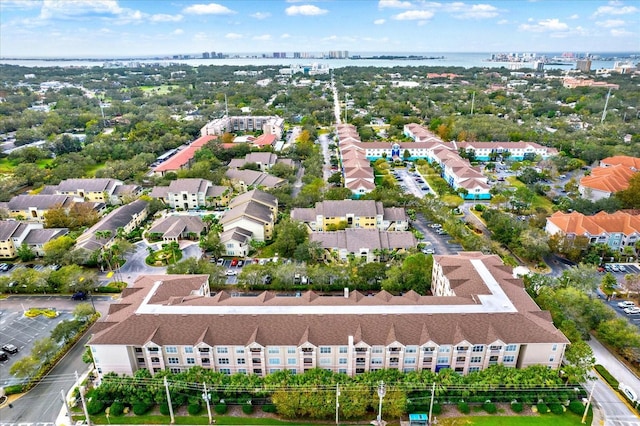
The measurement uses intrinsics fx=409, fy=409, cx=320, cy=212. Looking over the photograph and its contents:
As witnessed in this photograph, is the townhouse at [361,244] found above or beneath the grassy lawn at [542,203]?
above

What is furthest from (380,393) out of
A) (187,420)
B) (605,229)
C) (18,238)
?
(18,238)

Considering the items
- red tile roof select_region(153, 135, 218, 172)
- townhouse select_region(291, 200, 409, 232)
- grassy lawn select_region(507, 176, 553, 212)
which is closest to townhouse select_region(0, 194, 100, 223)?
red tile roof select_region(153, 135, 218, 172)

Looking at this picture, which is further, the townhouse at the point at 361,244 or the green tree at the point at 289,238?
the green tree at the point at 289,238

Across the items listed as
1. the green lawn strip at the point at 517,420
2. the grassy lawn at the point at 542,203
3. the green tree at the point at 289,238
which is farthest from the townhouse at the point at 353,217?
the green lawn strip at the point at 517,420

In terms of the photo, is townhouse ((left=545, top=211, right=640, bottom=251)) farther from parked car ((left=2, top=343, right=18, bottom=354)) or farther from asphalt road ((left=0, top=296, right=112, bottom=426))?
parked car ((left=2, top=343, right=18, bottom=354))

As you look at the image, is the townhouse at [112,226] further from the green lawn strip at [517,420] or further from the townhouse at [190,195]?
the green lawn strip at [517,420]

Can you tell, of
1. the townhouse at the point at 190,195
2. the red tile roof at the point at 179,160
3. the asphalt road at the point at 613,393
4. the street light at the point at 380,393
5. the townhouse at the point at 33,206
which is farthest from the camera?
the red tile roof at the point at 179,160

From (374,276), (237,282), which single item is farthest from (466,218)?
(237,282)

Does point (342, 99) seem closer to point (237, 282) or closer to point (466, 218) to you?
point (466, 218)

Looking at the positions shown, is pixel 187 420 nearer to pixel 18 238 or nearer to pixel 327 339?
pixel 327 339
